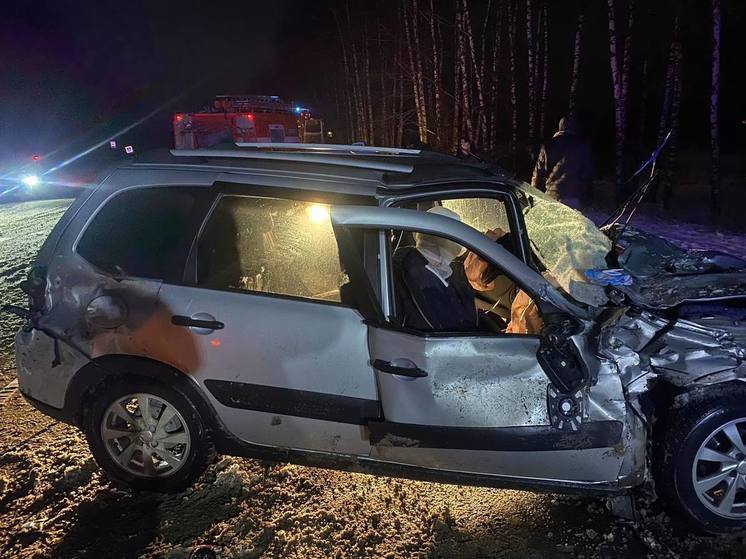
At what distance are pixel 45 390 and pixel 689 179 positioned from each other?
18975 millimetres

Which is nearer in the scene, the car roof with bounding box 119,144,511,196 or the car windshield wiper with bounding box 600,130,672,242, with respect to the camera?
the car roof with bounding box 119,144,511,196

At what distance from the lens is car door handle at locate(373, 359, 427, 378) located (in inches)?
96.3

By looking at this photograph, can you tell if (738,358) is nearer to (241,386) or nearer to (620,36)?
(241,386)

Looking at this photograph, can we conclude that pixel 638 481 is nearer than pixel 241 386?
Yes

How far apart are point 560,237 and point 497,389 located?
4.99 feet

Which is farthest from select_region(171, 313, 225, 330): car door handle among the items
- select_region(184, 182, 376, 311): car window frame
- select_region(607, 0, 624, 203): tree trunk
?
select_region(607, 0, 624, 203): tree trunk

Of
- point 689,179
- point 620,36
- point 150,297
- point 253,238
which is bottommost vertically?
point 689,179

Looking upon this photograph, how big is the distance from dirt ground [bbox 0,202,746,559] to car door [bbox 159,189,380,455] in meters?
0.41

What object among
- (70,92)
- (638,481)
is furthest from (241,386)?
(70,92)

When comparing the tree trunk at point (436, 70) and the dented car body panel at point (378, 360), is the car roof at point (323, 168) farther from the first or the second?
the tree trunk at point (436, 70)

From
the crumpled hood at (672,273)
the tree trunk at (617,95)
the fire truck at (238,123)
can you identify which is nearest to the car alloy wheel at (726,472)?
the crumpled hood at (672,273)

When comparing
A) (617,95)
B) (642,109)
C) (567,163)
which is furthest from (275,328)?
(642,109)

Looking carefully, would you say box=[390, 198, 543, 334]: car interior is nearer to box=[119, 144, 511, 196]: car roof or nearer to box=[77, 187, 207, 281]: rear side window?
box=[119, 144, 511, 196]: car roof

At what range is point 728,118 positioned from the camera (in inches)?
765
